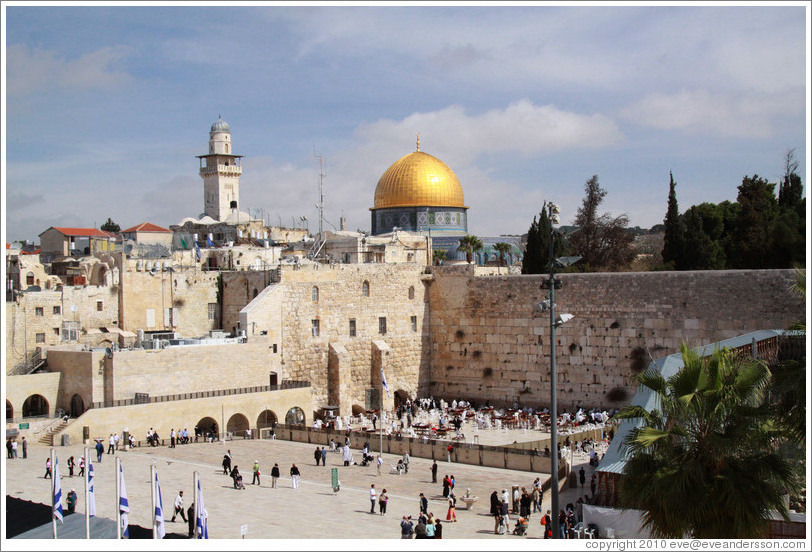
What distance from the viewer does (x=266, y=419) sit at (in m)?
27.8

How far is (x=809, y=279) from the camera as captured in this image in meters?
9.57

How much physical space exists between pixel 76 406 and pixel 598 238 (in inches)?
880

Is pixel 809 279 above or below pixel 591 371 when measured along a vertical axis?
above

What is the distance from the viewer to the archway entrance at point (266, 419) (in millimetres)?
27406

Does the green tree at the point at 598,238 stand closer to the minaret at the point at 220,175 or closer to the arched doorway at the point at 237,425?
the arched doorway at the point at 237,425

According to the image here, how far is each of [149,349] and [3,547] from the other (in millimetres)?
15104

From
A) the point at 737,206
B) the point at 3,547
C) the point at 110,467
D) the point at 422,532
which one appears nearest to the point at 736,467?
the point at 422,532

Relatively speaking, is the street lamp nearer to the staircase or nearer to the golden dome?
the staircase

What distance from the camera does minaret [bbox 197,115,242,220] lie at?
59344 mm

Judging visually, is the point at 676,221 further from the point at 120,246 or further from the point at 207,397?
the point at 120,246

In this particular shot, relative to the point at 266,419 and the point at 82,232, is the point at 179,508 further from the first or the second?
the point at 82,232

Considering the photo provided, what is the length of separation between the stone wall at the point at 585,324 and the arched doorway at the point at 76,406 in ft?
42.8

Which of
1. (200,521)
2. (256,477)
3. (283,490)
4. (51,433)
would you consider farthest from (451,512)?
(51,433)

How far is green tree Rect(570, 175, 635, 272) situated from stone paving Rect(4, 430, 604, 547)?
54.5 ft
